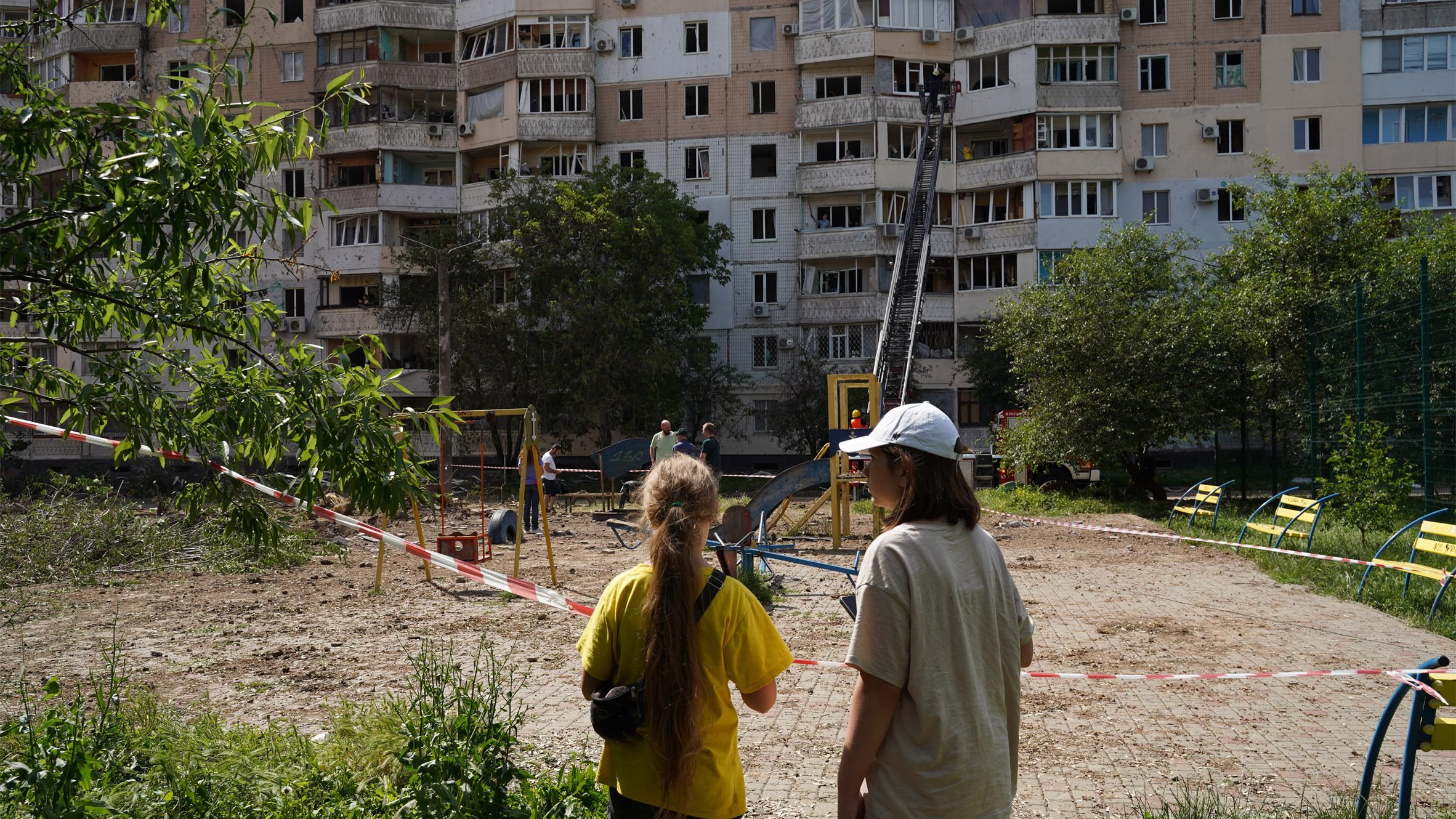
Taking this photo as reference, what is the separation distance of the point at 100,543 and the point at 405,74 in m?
36.5

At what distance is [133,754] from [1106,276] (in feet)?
87.3

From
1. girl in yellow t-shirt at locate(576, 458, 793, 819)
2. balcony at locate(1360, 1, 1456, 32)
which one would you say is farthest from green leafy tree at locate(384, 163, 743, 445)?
girl in yellow t-shirt at locate(576, 458, 793, 819)

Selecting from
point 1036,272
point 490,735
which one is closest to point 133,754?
point 490,735

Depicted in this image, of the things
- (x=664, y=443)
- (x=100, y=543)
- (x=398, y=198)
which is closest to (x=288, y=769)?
(x=100, y=543)

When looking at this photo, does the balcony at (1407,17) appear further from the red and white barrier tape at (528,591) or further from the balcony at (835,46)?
the red and white barrier tape at (528,591)

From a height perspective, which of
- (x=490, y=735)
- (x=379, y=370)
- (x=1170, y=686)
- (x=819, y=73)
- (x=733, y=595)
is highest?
(x=819, y=73)

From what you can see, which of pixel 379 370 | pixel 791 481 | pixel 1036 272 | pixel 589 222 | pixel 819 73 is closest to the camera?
pixel 379 370

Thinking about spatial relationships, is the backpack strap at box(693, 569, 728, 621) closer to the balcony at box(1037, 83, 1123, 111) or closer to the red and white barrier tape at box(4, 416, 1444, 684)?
the red and white barrier tape at box(4, 416, 1444, 684)

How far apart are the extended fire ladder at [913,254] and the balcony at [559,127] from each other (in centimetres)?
1327

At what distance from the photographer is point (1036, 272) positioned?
1703 inches

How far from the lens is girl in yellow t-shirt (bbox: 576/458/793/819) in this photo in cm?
330

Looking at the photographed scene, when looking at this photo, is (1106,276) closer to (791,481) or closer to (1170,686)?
(791,481)

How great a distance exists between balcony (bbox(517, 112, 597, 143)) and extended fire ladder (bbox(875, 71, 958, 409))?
13.3 m

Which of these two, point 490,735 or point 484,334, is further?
point 484,334
